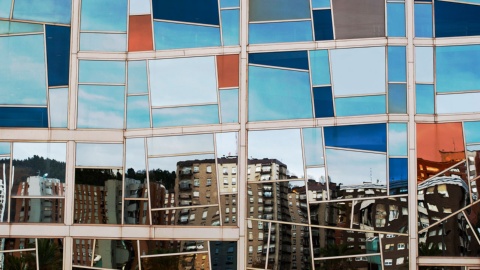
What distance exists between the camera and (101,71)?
1469 cm

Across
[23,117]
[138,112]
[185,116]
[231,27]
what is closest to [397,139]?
[231,27]

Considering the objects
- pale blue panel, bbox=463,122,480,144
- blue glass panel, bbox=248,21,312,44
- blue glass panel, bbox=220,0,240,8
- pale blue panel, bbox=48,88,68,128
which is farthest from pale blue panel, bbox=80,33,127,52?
pale blue panel, bbox=463,122,480,144

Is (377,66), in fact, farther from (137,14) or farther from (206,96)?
(137,14)

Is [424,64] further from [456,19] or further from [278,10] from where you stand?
[278,10]

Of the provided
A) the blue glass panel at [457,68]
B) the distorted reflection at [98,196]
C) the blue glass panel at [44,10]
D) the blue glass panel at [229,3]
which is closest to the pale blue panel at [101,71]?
the blue glass panel at [44,10]

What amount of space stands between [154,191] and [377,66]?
436 centimetres

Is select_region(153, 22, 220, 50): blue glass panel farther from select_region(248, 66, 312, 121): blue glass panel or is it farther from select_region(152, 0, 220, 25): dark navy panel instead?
select_region(248, 66, 312, 121): blue glass panel

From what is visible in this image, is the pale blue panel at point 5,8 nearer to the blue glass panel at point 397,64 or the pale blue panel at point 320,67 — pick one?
the pale blue panel at point 320,67

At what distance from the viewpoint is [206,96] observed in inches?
572

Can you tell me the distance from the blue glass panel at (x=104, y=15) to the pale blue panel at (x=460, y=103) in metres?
5.64

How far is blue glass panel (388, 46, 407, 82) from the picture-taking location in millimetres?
14320

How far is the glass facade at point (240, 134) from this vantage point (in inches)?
555

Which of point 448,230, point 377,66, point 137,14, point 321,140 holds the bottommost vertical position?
point 448,230

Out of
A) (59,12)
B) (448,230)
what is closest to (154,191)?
(59,12)
